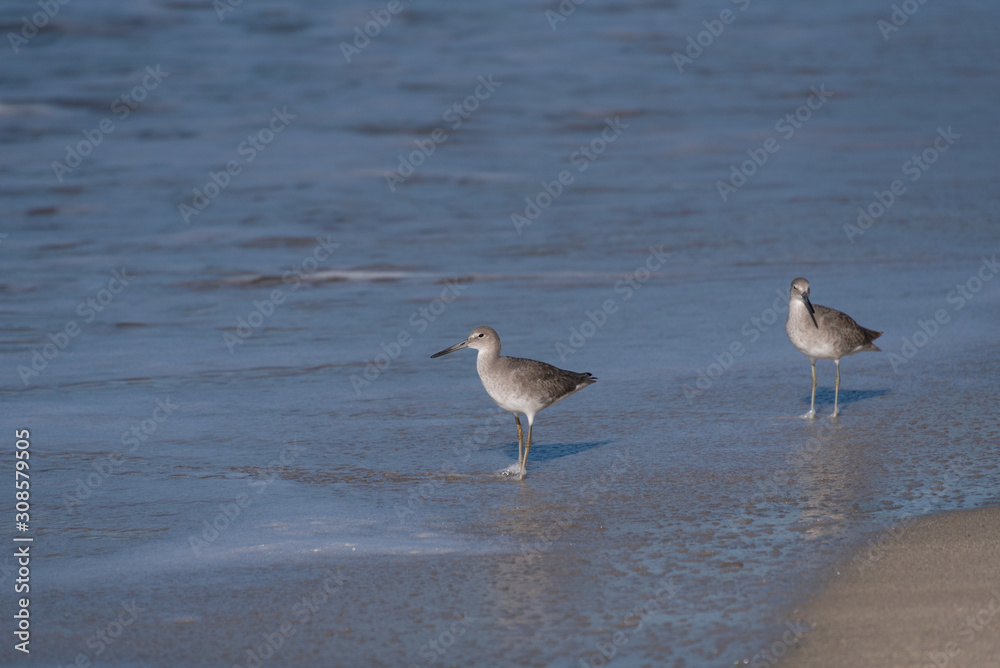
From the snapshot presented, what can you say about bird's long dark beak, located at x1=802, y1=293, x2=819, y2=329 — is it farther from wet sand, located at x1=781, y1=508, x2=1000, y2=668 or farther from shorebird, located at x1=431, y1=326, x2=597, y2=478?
wet sand, located at x1=781, y1=508, x2=1000, y2=668

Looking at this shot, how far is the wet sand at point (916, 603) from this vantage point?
4121mm

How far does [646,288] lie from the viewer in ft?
36.7

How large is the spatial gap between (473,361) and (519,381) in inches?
95.4

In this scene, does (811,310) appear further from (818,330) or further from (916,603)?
(916,603)

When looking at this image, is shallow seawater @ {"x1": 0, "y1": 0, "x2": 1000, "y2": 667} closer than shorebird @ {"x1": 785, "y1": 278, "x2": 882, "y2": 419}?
Yes

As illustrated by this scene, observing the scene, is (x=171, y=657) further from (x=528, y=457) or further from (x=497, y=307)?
(x=497, y=307)

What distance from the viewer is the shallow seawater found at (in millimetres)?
4902

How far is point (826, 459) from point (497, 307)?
4590mm

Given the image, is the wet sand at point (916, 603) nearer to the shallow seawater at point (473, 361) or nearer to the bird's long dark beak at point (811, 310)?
the shallow seawater at point (473, 361)

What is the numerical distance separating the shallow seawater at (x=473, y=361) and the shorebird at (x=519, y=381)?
1.07ft

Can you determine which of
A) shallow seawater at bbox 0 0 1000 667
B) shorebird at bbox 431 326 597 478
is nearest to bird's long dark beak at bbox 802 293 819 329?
shallow seawater at bbox 0 0 1000 667

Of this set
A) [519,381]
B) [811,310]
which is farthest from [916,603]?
[811,310]

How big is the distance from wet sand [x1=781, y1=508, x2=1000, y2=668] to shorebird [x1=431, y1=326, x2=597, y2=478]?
226 cm

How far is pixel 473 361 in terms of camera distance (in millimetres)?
9328
